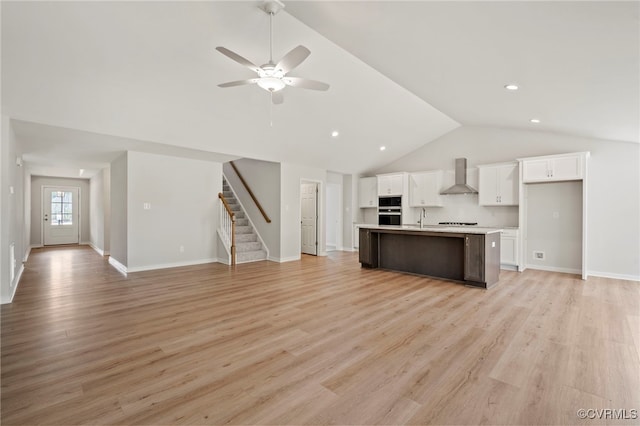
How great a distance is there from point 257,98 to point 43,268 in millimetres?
5896

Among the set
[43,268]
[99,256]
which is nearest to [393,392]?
[43,268]

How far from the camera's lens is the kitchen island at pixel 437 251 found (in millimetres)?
4879

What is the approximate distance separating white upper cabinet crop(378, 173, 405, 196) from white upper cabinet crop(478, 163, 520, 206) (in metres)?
2.03

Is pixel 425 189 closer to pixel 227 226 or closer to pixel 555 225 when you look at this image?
pixel 555 225

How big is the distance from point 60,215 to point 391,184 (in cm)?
1122

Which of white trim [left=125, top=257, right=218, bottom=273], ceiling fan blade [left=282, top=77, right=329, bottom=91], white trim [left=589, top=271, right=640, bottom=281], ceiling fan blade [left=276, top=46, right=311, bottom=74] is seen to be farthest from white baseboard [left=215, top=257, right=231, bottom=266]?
white trim [left=589, top=271, right=640, bottom=281]

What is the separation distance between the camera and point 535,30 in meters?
2.52

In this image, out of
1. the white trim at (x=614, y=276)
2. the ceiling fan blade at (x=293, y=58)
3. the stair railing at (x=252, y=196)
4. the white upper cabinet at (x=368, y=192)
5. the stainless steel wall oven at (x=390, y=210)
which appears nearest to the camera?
the ceiling fan blade at (x=293, y=58)

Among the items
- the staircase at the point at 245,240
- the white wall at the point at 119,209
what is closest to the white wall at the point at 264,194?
the staircase at the point at 245,240

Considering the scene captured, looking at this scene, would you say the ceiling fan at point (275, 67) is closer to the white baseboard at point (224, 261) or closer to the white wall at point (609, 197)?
the white baseboard at point (224, 261)

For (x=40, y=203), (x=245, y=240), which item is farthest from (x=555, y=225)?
(x=40, y=203)

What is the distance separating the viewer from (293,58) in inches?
105

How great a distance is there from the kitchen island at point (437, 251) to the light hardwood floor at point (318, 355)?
42 cm

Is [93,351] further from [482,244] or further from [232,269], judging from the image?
[482,244]
